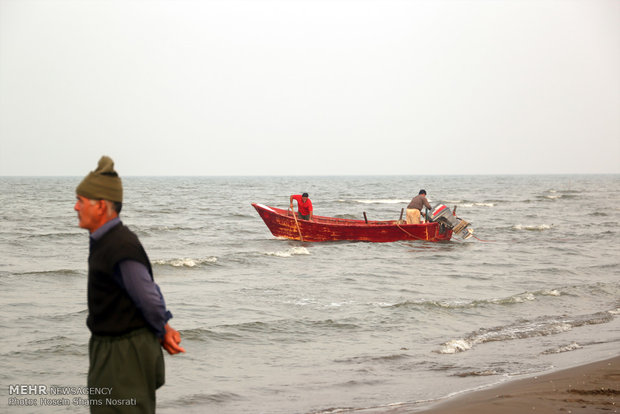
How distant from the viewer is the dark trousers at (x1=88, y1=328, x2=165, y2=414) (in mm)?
3020

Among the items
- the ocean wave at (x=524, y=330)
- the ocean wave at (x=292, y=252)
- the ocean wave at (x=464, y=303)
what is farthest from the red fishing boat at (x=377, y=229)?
the ocean wave at (x=524, y=330)

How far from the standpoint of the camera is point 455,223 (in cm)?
2259

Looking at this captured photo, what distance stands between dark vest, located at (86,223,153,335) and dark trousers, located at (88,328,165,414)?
0.19ft

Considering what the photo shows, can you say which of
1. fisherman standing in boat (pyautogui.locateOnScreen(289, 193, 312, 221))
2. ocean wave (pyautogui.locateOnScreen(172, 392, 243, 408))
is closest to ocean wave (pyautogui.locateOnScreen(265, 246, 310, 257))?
fisherman standing in boat (pyautogui.locateOnScreen(289, 193, 312, 221))

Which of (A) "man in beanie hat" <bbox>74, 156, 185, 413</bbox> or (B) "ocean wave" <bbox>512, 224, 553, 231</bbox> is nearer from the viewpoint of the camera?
(A) "man in beanie hat" <bbox>74, 156, 185, 413</bbox>

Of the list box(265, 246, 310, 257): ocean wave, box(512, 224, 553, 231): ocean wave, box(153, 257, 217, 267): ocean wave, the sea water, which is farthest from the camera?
box(512, 224, 553, 231): ocean wave

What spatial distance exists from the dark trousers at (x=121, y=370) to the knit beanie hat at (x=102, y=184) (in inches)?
27.6

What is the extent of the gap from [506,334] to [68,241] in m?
20.0

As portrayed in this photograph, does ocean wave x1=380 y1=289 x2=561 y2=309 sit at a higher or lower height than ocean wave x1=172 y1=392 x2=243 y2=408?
higher

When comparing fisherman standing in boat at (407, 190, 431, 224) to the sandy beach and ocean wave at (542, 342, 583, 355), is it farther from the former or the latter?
the sandy beach

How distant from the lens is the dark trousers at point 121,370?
9.91 ft

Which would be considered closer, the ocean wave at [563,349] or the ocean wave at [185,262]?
the ocean wave at [563,349]

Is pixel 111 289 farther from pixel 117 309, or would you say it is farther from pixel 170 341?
pixel 170 341

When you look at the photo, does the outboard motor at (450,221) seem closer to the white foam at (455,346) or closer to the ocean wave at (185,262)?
the ocean wave at (185,262)
